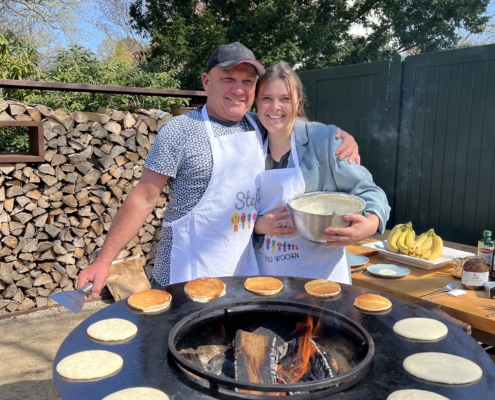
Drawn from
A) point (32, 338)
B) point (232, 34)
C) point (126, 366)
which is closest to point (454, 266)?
point (126, 366)

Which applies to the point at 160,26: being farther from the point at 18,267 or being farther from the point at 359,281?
the point at 359,281

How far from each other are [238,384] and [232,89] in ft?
4.59

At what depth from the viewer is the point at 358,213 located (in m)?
1.90

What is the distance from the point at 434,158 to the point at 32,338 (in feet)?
13.1

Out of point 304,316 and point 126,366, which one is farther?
point 304,316

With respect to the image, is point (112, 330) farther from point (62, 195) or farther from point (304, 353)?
point (62, 195)

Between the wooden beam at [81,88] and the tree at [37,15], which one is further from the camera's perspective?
the tree at [37,15]

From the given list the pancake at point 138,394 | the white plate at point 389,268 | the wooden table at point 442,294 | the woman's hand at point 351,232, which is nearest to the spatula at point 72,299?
the pancake at point 138,394

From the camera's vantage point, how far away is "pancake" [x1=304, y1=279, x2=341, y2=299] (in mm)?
1763

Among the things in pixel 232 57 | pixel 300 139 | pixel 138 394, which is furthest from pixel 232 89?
pixel 138 394

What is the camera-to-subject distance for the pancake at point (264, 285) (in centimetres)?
179

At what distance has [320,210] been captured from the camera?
2.11 metres

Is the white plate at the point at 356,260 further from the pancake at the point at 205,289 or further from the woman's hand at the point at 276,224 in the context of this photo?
the pancake at the point at 205,289

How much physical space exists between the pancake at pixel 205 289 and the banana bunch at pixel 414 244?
170cm
